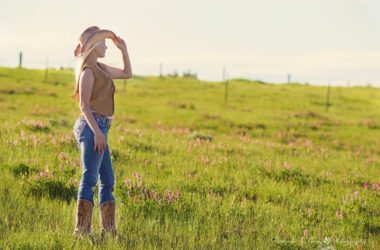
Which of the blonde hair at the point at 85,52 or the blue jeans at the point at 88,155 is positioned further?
the blonde hair at the point at 85,52

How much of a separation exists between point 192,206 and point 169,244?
1.67 meters

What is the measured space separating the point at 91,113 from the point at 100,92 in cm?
37

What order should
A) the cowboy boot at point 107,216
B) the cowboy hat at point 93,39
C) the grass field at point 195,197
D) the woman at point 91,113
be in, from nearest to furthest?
1. the woman at point 91,113
2. the cowboy hat at point 93,39
3. the cowboy boot at point 107,216
4. the grass field at point 195,197

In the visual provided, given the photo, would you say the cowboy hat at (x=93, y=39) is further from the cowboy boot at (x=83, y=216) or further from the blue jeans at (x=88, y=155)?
the cowboy boot at (x=83, y=216)

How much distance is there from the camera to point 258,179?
1079 centimetres

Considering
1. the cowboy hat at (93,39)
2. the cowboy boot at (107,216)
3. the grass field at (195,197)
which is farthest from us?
the grass field at (195,197)

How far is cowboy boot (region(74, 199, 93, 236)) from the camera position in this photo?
242 inches

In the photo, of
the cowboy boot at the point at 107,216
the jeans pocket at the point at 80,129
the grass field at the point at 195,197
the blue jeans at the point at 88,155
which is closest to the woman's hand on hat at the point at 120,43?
the blue jeans at the point at 88,155

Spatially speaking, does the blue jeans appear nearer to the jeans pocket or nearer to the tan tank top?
the jeans pocket

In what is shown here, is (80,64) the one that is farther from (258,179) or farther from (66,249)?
(258,179)

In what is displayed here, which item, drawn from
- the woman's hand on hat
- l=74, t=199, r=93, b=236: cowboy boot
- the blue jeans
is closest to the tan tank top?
the blue jeans

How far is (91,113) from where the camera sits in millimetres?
5891

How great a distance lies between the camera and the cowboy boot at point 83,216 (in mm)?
6148

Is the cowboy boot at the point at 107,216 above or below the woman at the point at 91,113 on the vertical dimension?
below
